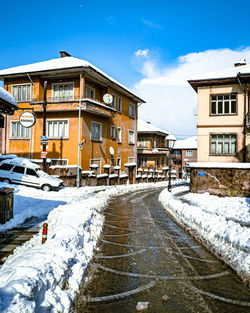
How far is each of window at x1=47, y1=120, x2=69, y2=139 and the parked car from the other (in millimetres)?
6972

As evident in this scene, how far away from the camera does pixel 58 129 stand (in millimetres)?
26297

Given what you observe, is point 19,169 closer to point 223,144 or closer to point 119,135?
point 223,144

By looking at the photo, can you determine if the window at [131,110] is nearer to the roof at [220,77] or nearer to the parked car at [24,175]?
the roof at [220,77]

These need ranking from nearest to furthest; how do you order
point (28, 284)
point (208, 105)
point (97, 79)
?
1. point (28, 284)
2. point (208, 105)
3. point (97, 79)

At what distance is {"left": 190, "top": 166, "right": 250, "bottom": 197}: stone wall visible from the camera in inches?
724

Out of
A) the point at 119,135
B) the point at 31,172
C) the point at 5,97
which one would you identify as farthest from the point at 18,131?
the point at 5,97

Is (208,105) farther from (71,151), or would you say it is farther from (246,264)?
(246,264)

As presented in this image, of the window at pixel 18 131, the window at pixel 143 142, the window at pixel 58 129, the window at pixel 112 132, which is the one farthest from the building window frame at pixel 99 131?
the window at pixel 143 142

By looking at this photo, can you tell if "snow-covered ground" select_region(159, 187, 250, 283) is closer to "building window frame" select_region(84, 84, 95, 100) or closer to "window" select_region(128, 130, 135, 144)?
"building window frame" select_region(84, 84, 95, 100)

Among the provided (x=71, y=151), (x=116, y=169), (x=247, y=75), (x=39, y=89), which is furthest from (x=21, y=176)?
(x=247, y=75)

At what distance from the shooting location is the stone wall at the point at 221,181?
18.4 meters

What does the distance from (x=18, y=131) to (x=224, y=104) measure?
2028cm

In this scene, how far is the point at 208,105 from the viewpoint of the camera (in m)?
21.0

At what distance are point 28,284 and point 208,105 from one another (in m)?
19.9
